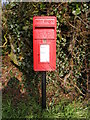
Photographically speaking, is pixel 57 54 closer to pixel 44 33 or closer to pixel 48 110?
pixel 44 33

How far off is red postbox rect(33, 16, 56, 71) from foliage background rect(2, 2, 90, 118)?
867 millimetres

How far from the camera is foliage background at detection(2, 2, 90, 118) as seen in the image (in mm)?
3936

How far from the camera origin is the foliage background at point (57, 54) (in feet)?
12.9

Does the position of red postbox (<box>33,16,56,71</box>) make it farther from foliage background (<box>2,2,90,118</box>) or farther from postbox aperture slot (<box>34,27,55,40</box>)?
foliage background (<box>2,2,90,118</box>)

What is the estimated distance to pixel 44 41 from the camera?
3113mm

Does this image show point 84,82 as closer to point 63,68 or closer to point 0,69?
point 63,68

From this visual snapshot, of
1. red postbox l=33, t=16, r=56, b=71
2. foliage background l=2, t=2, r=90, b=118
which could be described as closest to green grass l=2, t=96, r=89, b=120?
foliage background l=2, t=2, r=90, b=118

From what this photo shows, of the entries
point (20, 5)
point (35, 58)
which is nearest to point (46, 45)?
point (35, 58)

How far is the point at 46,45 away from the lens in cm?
313

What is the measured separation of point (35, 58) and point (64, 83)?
52.6 inches

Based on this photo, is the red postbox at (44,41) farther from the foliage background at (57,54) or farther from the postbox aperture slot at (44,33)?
the foliage background at (57,54)

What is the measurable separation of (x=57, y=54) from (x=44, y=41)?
1138mm

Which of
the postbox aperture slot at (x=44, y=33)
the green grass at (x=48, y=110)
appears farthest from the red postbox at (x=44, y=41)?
the green grass at (x=48, y=110)

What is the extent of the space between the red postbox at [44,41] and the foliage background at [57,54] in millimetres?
867
